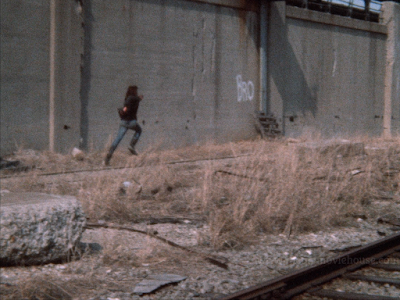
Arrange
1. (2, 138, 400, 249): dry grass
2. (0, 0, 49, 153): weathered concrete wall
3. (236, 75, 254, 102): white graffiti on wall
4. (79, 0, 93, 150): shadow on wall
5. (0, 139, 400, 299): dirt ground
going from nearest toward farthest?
(0, 139, 400, 299): dirt ground < (2, 138, 400, 249): dry grass < (0, 0, 49, 153): weathered concrete wall < (79, 0, 93, 150): shadow on wall < (236, 75, 254, 102): white graffiti on wall

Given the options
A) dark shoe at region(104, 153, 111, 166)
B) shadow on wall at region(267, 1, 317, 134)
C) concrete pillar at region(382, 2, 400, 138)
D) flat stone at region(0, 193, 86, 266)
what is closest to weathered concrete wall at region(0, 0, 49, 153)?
dark shoe at region(104, 153, 111, 166)

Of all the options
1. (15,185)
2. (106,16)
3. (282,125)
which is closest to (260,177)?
(15,185)

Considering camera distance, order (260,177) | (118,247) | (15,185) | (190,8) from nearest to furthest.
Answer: (118,247) → (15,185) → (260,177) → (190,8)

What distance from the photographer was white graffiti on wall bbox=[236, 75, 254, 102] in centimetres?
1667

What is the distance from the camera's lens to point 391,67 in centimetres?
2253

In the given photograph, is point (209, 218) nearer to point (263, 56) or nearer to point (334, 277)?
point (334, 277)

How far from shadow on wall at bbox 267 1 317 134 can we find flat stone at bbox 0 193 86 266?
44.4ft

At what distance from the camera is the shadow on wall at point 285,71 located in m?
17.6

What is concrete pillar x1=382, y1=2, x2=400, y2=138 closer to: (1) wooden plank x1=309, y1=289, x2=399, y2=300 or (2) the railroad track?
Answer: (2) the railroad track

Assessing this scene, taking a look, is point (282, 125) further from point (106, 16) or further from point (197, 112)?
point (106, 16)

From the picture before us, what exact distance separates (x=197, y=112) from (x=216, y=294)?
11.5 metres

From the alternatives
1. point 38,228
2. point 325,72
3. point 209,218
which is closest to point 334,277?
point 209,218

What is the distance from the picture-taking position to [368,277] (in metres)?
4.68

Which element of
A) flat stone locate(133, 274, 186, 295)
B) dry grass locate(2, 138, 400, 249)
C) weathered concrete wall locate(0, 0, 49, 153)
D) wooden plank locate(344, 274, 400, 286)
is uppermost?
weathered concrete wall locate(0, 0, 49, 153)
